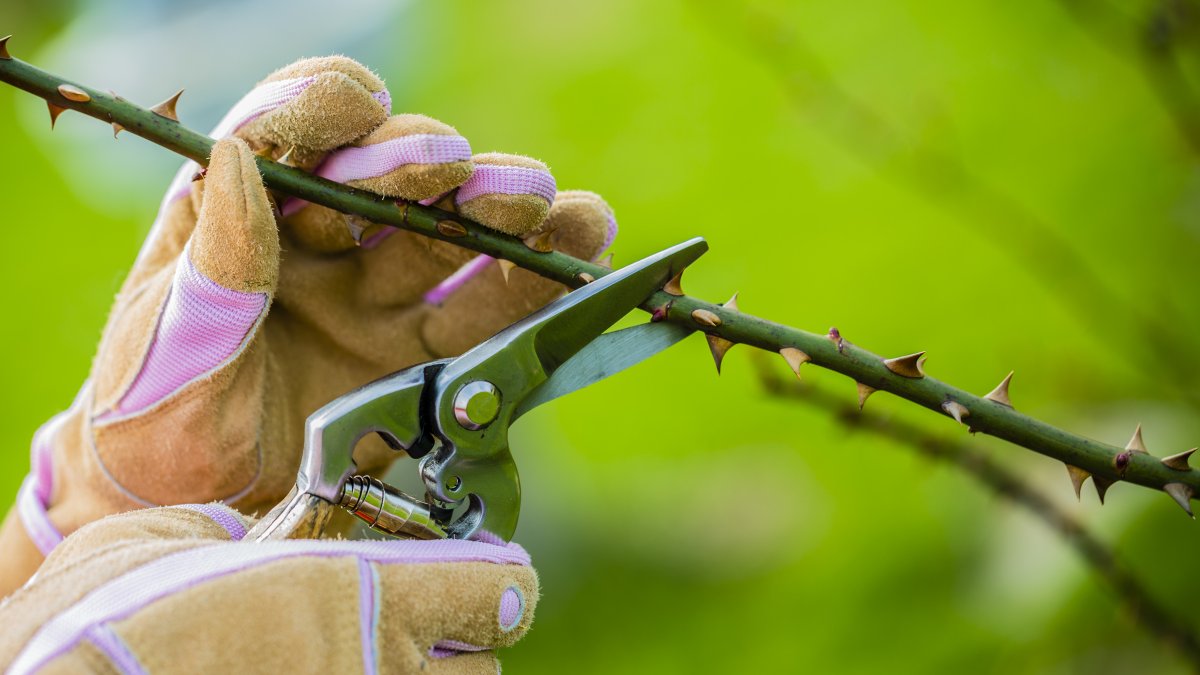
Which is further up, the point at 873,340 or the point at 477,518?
the point at 873,340

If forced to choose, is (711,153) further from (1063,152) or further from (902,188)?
(1063,152)

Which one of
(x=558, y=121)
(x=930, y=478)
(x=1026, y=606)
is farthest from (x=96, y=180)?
(x=1026, y=606)

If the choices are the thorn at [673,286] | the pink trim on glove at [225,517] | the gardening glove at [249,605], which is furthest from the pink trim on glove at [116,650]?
the thorn at [673,286]

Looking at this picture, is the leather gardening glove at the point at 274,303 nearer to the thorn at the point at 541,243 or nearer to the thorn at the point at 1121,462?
the thorn at the point at 541,243

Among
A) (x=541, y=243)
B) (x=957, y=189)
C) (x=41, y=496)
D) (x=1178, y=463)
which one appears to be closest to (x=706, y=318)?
(x=541, y=243)

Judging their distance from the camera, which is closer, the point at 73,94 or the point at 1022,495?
the point at 73,94

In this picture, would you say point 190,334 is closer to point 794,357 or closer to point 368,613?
point 368,613
